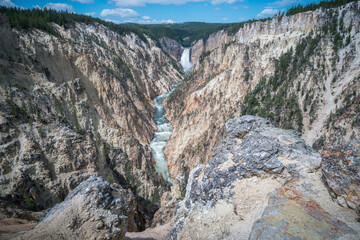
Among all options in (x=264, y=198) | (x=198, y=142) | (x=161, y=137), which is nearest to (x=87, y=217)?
(x=264, y=198)

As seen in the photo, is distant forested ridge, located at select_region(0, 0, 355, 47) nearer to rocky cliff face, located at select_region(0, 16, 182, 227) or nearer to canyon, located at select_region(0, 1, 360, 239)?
canyon, located at select_region(0, 1, 360, 239)

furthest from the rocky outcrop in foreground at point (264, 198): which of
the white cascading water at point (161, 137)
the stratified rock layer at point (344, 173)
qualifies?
the white cascading water at point (161, 137)

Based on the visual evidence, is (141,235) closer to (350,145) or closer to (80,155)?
(80,155)

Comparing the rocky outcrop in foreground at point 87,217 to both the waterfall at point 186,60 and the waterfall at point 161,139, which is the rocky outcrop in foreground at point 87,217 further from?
the waterfall at point 186,60

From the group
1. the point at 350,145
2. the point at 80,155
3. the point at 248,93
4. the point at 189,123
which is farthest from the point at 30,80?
the point at 248,93

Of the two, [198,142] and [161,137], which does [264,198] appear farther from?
[161,137]

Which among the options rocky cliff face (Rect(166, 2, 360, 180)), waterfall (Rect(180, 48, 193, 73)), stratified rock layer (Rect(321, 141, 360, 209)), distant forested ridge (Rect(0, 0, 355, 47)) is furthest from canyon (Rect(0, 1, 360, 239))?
waterfall (Rect(180, 48, 193, 73))
